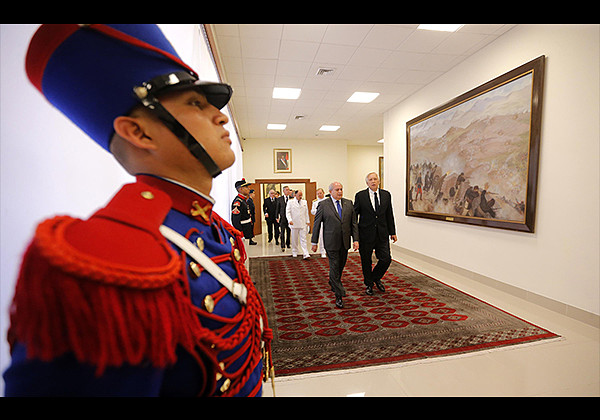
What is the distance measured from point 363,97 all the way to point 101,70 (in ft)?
21.2

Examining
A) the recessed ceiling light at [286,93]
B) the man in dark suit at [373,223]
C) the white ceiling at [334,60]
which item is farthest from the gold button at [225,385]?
the recessed ceiling light at [286,93]

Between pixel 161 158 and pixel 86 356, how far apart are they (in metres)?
0.38

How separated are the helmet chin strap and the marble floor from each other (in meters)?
1.75

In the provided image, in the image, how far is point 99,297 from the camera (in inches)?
14.0

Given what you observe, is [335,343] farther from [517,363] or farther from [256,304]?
[256,304]

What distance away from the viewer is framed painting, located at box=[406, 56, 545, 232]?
340 cm

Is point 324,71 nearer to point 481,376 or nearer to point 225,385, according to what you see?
point 481,376

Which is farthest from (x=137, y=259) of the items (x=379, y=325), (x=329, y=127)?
(x=329, y=127)

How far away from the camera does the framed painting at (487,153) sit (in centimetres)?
340

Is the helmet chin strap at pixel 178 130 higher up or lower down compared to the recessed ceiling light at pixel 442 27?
lower down

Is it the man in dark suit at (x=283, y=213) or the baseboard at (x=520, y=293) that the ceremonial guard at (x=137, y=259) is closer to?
the baseboard at (x=520, y=293)

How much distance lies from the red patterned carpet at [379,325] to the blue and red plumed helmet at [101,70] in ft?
7.06

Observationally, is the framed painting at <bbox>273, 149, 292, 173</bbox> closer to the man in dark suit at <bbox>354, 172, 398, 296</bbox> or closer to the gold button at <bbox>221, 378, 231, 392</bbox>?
the man in dark suit at <bbox>354, 172, 398, 296</bbox>

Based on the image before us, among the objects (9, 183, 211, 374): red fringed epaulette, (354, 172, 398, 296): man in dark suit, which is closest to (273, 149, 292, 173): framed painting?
(354, 172, 398, 296): man in dark suit
